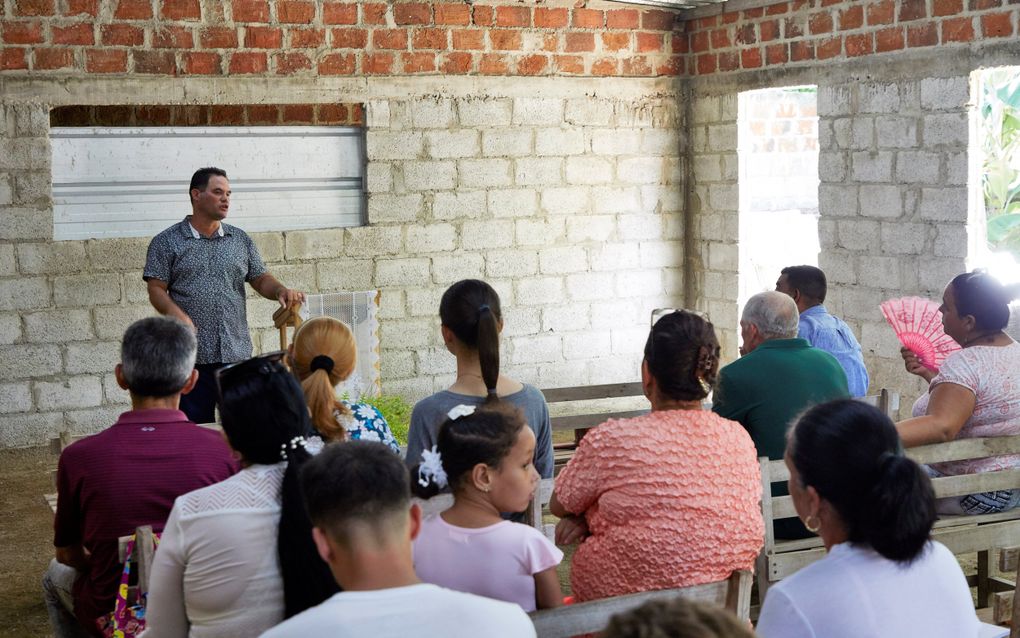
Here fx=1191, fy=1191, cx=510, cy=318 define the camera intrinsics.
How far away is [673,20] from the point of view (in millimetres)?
9039

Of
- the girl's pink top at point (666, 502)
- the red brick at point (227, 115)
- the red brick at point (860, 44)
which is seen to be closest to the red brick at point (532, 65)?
the red brick at point (227, 115)

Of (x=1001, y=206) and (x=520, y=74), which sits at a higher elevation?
(x=520, y=74)

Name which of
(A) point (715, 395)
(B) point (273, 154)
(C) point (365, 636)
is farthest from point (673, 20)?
(C) point (365, 636)

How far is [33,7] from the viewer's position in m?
6.94

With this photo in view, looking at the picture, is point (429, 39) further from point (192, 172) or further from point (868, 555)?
point (868, 555)

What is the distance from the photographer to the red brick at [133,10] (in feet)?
23.5

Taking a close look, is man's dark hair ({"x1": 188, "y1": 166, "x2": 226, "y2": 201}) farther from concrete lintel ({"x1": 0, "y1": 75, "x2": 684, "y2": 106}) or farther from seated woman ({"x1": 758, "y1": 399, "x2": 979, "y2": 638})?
seated woman ({"x1": 758, "y1": 399, "x2": 979, "y2": 638})

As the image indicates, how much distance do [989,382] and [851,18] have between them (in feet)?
13.9

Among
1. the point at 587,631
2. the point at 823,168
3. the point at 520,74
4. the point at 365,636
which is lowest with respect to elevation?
the point at 587,631

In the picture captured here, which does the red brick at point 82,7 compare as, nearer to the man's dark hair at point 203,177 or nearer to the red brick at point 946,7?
the man's dark hair at point 203,177

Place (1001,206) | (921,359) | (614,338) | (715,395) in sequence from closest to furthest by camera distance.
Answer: (715,395) → (921,359) → (614,338) → (1001,206)

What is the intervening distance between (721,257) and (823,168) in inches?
48.0

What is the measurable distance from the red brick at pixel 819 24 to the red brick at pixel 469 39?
86.9 inches

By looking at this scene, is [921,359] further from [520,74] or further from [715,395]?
[520,74]
